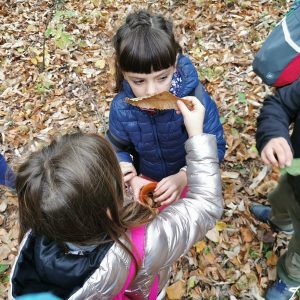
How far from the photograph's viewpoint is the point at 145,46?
2.01 meters

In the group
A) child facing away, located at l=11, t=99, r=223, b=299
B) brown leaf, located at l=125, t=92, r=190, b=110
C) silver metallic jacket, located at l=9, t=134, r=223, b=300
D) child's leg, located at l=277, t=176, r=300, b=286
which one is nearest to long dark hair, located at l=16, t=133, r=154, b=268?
child facing away, located at l=11, t=99, r=223, b=299

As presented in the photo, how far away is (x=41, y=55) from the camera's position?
5445mm

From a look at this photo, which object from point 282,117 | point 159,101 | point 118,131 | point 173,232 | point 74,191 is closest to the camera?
point 74,191

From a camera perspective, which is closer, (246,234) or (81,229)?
(81,229)

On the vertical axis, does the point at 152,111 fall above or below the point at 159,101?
below

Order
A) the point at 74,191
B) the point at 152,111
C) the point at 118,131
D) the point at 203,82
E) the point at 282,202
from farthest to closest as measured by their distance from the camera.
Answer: the point at 203,82, the point at 282,202, the point at 118,131, the point at 152,111, the point at 74,191

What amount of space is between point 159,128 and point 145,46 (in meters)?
0.53

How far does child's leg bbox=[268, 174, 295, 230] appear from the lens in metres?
2.43

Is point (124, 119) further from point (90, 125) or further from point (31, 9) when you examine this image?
point (31, 9)

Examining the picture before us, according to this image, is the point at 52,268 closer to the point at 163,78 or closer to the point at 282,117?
the point at 163,78

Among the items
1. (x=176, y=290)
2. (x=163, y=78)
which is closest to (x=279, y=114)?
(x=163, y=78)

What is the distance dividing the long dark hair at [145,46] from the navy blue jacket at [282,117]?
62 cm

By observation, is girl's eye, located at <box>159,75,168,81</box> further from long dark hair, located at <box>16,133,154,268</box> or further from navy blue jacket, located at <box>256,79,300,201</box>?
long dark hair, located at <box>16,133,154,268</box>

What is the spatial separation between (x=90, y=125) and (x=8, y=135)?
3.34 ft
